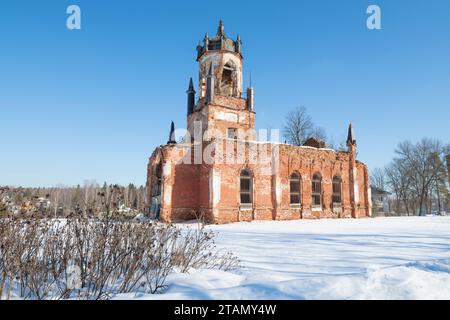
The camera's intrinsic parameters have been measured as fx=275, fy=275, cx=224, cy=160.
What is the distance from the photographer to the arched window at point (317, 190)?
2137 centimetres

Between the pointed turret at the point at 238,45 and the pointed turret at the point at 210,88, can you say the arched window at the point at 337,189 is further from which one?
the pointed turret at the point at 238,45

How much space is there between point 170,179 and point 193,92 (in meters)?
10.5

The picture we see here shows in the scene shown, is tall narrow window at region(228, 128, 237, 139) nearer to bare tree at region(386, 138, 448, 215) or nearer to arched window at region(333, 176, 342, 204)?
arched window at region(333, 176, 342, 204)

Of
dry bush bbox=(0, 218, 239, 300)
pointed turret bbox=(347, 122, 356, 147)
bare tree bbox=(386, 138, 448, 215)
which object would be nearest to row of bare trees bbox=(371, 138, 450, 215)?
bare tree bbox=(386, 138, 448, 215)

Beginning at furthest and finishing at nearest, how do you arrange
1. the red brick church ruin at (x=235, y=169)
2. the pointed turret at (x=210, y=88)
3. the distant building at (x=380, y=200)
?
the distant building at (x=380, y=200) < the pointed turret at (x=210, y=88) < the red brick church ruin at (x=235, y=169)

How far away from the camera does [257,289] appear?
3.63m

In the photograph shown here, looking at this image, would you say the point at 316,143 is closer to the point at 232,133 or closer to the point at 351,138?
the point at 351,138

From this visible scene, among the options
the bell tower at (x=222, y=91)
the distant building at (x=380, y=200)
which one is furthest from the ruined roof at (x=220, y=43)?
the distant building at (x=380, y=200)

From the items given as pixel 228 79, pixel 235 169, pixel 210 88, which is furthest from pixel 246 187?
pixel 228 79

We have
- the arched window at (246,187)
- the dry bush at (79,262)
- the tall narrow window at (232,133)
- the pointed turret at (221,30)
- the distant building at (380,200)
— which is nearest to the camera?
the dry bush at (79,262)

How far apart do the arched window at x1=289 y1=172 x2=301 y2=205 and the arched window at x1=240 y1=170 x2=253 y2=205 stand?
349 centimetres

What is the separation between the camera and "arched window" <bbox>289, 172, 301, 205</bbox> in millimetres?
20312
